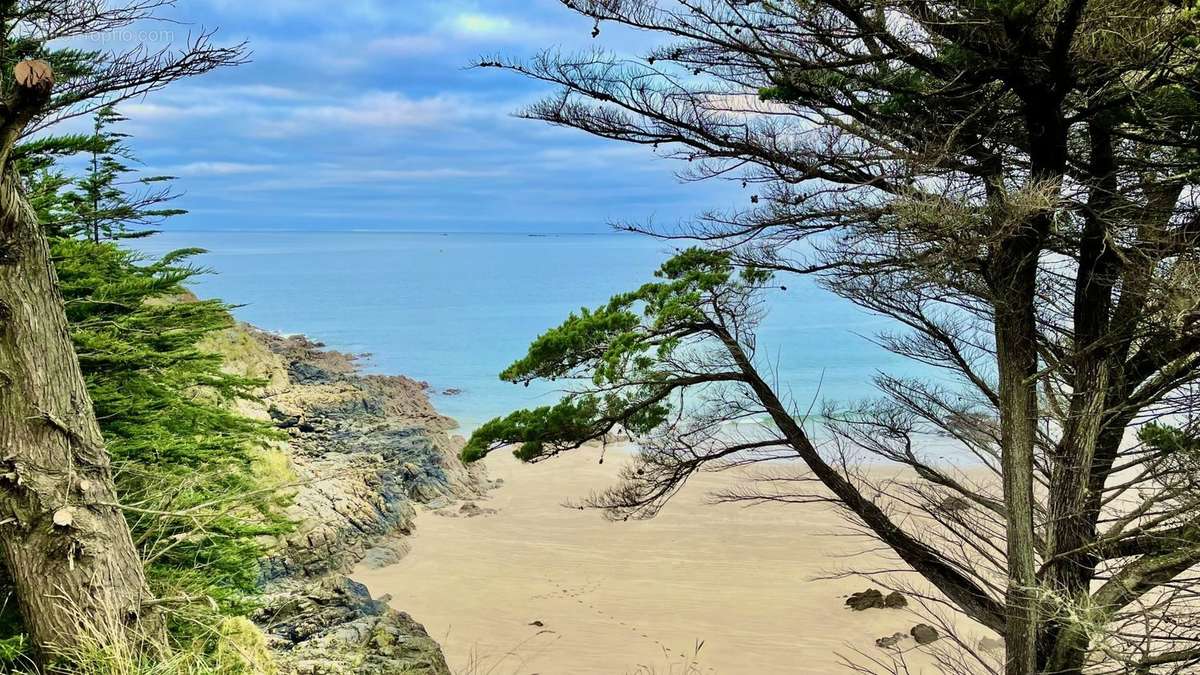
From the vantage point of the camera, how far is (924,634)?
7.98 m

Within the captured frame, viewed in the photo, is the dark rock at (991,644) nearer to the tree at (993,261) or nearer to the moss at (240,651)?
the tree at (993,261)

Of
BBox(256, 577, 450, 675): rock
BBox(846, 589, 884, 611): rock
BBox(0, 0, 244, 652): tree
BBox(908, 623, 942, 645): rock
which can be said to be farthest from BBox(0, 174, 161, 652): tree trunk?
BBox(846, 589, 884, 611): rock

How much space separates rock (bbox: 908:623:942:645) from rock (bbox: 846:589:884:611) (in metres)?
0.65

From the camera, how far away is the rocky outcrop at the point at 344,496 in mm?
6492

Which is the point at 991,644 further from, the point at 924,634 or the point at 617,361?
the point at 617,361

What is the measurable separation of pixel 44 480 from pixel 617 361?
3432mm

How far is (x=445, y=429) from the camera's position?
55.5ft

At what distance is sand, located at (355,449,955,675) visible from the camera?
7.74 metres

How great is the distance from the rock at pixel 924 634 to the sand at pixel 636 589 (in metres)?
0.34

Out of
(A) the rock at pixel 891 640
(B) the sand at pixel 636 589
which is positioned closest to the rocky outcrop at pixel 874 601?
(B) the sand at pixel 636 589

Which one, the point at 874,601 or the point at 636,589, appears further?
the point at 636,589

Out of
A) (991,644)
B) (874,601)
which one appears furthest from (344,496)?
(991,644)

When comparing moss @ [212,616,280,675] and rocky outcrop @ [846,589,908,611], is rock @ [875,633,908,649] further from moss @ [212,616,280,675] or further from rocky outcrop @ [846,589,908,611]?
moss @ [212,616,280,675]

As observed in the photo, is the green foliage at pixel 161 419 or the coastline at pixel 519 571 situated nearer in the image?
the green foliage at pixel 161 419
